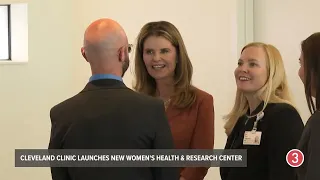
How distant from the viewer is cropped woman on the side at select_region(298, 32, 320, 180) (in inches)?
62.7

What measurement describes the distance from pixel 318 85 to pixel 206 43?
6.19ft

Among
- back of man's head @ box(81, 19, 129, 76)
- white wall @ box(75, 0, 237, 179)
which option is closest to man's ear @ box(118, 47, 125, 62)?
back of man's head @ box(81, 19, 129, 76)

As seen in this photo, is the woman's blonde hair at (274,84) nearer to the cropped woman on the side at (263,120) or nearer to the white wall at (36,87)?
the cropped woman on the side at (263,120)

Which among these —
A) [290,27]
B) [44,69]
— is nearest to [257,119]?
[290,27]

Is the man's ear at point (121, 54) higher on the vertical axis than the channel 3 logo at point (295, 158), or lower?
higher

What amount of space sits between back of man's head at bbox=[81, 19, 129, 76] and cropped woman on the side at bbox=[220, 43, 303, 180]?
0.71 meters

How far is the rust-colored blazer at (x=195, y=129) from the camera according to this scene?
2.25m

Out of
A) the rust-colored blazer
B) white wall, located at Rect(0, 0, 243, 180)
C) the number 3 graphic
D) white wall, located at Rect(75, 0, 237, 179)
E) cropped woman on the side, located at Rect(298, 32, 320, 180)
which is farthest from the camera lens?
white wall, located at Rect(0, 0, 243, 180)

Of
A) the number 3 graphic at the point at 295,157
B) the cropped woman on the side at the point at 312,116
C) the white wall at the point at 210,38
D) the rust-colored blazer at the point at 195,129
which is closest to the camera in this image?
the cropped woman on the side at the point at 312,116

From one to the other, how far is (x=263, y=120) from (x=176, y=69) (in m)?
0.55

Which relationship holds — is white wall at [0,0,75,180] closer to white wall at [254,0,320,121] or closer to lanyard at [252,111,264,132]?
white wall at [254,0,320,121]

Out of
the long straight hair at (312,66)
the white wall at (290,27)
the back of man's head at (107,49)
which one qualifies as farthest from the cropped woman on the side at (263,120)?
the white wall at (290,27)

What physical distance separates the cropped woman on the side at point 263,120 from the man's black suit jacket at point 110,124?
52 centimetres

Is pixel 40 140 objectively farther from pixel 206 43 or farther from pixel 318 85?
pixel 318 85
